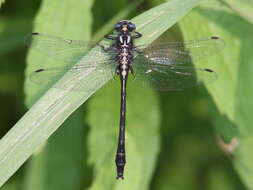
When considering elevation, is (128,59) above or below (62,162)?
above

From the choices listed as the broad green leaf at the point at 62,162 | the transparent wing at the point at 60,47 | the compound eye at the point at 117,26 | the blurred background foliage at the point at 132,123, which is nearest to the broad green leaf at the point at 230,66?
the blurred background foliage at the point at 132,123

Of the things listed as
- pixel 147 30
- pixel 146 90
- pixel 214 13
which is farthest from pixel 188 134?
pixel 147 30

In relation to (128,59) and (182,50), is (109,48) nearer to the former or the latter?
(128,59)

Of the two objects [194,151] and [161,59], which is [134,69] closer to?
[161,59]

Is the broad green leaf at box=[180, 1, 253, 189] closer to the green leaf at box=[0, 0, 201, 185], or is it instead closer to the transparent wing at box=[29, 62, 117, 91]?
the green leaf at box=[0, 0, 201, 185]

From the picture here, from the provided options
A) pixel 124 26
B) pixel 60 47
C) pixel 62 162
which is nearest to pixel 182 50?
pixel 124 26

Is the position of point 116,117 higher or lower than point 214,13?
lower

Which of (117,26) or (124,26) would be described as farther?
(117,26)
